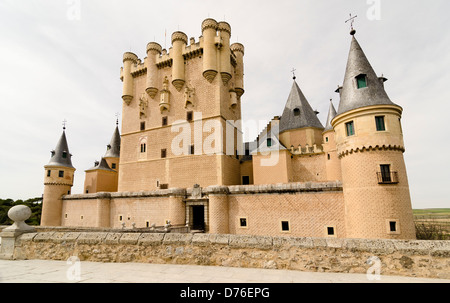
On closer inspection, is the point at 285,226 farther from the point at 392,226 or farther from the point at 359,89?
the point at 359,89

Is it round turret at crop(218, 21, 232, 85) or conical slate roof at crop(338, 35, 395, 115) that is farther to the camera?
round turret at crop(218, 21, 232, 85)

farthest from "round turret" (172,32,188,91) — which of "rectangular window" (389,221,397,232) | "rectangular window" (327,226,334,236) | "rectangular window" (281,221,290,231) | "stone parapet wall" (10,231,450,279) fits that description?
"rectangular window" (389,221,397,232)

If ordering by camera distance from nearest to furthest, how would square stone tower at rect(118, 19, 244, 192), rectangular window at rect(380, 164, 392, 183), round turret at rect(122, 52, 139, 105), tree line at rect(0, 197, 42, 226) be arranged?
rectangular window at rect(380, 164, 392, 183) → square stone tower at rect(118, 19, 244, 192) → round turret at rect(122, 52, 139, 105) → tree line at rect(0, 197, 42, 226)

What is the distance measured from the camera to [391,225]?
1210 cm

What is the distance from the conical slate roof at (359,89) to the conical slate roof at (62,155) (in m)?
33.9

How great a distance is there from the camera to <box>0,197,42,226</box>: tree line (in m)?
36.3

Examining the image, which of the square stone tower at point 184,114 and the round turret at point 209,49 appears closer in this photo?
the square stone tower at point 184,114

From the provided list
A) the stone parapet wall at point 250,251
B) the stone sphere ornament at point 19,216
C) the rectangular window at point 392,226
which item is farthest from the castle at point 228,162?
the stone sphere ornament at point 19,216

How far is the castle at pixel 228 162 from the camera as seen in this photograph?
1305 centimetres

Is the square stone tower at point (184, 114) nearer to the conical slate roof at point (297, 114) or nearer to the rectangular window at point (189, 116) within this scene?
the rectangular window at point (189, 116)

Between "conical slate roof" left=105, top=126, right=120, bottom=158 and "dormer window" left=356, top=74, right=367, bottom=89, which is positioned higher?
"conical slate roof" left=105, top=126, right=120, bottom=158

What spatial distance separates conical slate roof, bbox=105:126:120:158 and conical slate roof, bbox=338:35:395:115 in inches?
1360

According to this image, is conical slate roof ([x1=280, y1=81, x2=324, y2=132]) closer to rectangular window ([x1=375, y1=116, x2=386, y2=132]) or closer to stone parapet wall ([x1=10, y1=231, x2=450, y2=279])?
rectangular window ([x1=375, y1=116, x2=386, y2=132])
